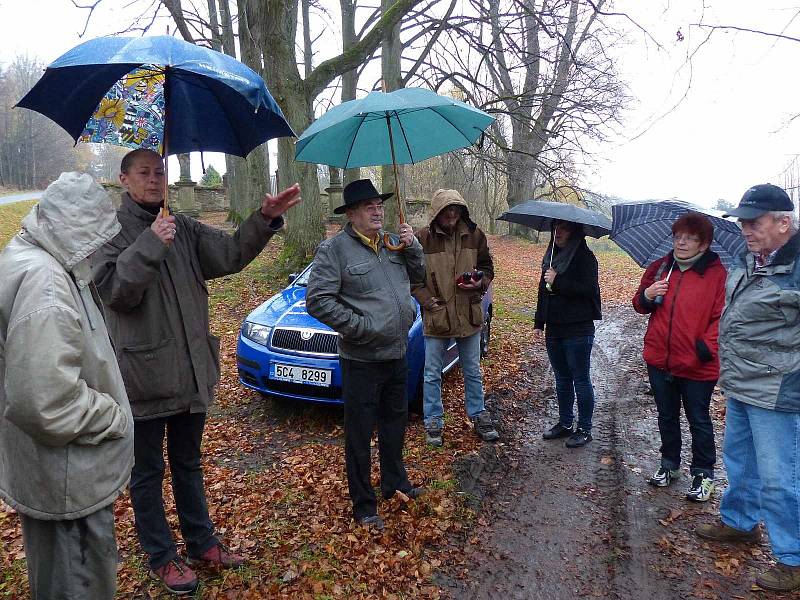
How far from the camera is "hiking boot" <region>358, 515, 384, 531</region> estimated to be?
11.6 ft

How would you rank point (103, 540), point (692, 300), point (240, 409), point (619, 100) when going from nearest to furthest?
point (103, 540)
point (692, 300)
point (240, 409)
point (619, 100)

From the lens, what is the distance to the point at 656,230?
4301mm

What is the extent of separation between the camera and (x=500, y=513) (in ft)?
12.6

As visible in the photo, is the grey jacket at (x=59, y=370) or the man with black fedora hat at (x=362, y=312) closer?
the grey jacket at (x=59, y=370)

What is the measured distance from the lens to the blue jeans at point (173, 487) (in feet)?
9.13

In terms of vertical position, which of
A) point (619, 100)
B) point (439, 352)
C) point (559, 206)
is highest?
point (619, 100)

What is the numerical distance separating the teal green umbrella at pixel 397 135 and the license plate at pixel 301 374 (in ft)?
5.73

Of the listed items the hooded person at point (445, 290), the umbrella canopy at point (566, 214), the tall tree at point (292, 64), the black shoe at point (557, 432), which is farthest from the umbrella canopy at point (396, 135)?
the tall tree at point (292, 64)

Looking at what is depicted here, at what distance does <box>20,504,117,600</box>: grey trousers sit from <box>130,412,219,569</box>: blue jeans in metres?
0.66

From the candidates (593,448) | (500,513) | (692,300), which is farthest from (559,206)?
(500,513)

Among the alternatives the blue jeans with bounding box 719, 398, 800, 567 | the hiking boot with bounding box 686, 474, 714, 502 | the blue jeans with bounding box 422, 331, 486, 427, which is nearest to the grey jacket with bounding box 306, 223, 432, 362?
the blue jeans with bounding box 422, 331, 486, 427

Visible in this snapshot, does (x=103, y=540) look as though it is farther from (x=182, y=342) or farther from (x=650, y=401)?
(x=650, y=401)

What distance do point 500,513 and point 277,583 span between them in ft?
5.36

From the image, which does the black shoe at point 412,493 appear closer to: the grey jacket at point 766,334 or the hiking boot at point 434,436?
the hiking boot at point 434,436
